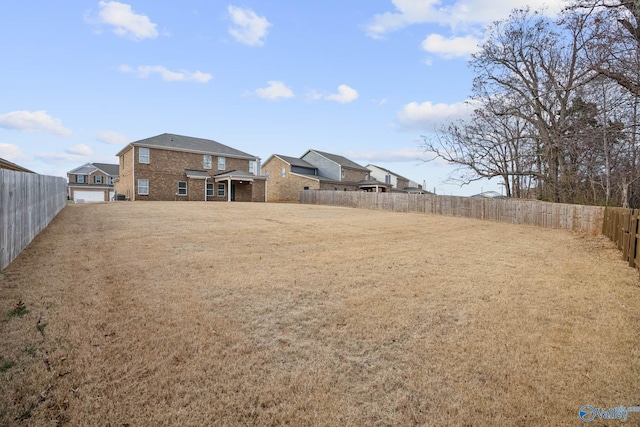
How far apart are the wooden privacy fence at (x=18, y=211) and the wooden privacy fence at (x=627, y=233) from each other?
1212 cm

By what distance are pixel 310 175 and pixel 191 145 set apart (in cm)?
1465

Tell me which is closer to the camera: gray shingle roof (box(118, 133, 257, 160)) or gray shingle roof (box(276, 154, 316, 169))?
gray shingle roof (box(118, 133, 257, 160))

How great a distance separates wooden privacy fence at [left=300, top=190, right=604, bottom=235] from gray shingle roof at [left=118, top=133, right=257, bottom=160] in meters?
9.50

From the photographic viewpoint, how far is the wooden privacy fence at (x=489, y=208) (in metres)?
14.5

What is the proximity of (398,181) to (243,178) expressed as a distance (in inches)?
1222

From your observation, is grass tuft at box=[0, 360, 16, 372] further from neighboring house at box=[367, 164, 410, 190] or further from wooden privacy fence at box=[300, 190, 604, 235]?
neighboring house at box=[367, 164, 410, 190]

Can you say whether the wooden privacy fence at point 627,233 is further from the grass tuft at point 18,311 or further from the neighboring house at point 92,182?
the neighboring house at point 92,182

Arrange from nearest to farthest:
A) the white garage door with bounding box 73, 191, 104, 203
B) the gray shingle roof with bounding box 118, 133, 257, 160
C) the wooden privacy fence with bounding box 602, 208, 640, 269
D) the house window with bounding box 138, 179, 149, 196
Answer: the wooden privacy fence with bounding box 602, 208, 640, 269 < the house window with bounding box 138, 179, 149, 196 < the gray shingle roof with bounding box 118, 133, 257, 160 < the white garage door with bounding box 73, 191, 104, 203

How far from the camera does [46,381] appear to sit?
263 cm

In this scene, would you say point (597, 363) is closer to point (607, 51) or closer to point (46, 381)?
point (46, 381)

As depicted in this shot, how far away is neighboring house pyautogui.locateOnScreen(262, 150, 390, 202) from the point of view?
36188mm

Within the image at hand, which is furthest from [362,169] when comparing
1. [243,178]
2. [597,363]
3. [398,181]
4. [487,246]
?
[597,363]

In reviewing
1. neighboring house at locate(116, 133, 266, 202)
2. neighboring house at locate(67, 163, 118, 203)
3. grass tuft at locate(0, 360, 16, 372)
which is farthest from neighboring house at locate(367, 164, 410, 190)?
grass tuft at locate(0, 360, 16, 372)

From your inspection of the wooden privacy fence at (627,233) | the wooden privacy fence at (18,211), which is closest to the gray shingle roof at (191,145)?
the wooden privacy fence at (18,211)
